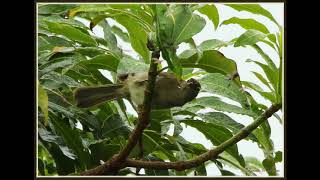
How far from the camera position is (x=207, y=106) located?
2.01 m

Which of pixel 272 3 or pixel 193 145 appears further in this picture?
pixel 193 145

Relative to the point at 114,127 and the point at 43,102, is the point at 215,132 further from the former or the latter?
the point at 43,102

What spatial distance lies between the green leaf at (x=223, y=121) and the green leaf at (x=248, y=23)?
25cm

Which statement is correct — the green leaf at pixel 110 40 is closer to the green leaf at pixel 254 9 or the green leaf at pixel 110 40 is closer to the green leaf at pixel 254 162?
the green leaf at pixel 254 9

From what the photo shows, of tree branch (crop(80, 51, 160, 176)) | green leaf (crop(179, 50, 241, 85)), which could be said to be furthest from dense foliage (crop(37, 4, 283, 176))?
tree branch (crop(80, 51, 160, 176))

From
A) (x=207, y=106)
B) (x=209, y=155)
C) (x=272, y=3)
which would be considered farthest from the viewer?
(x=207, y=106)

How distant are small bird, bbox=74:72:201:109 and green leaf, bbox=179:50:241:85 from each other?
98 mm

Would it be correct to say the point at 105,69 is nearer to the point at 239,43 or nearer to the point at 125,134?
the point at 125,134

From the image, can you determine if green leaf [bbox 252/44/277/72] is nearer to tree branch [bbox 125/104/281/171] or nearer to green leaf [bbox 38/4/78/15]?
tree branch [bbox 125/104/281/171]

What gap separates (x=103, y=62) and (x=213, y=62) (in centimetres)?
31

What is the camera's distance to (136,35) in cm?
199

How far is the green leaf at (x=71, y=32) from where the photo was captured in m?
2.03

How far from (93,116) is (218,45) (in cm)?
41

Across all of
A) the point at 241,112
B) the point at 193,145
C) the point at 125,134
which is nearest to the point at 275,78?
the point at 241,112
